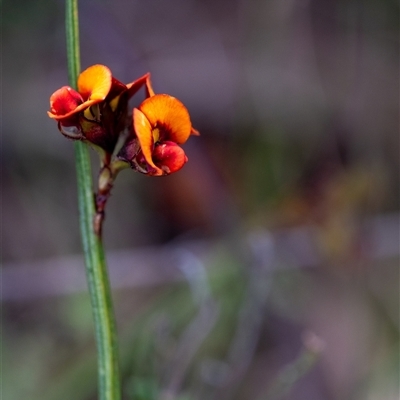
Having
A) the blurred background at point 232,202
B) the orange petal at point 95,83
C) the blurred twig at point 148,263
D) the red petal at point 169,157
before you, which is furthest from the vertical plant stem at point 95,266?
the blurred twig at point 148,263

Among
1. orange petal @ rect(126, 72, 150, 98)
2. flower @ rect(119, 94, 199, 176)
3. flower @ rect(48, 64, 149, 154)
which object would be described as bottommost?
flower @ rect(119, 94, 199, 176)

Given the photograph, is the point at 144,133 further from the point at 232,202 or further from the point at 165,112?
the point at 232,202

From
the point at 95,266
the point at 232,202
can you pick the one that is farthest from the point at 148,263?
the point at 95,266

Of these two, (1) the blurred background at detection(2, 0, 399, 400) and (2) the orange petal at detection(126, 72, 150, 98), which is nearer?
(2) the orange petal at detection(126, 72, 150, 98)

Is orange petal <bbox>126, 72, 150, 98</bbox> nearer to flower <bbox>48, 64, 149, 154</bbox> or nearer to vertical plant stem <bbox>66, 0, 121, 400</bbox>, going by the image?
flower <bbox>48, 64, 149, 154</bbox>

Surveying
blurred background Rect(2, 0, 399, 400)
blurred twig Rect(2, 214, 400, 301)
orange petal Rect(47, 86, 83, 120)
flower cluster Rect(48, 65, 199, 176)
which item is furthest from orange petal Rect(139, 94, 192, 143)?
blurred twig Rect(2, 214, 400, 301)

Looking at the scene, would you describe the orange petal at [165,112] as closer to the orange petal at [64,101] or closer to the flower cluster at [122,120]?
the flower cluster at [122,120]

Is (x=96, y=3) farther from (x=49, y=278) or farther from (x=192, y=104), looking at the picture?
(x=49, y=278)
